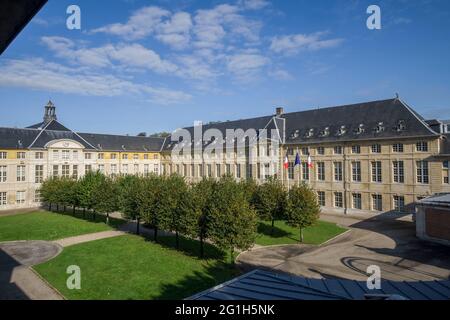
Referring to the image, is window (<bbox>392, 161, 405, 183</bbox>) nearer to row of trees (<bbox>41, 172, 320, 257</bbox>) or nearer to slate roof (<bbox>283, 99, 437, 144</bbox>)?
slate roof (<bbox>283, 99, 437, 144</bbox>)

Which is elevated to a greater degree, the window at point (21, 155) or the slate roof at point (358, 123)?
the slate roof at point (358, 123)

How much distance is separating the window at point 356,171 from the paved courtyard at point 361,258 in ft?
39.7

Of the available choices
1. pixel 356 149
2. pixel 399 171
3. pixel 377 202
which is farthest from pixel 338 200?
pixel 399 171

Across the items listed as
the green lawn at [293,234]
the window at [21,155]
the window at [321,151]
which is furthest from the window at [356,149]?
the window at [21,155]

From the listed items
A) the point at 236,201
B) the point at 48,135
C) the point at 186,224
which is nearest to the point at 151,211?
the point at 186,224

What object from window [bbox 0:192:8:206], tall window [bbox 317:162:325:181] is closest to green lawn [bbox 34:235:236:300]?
tall window [bbox 317:162:325:181]

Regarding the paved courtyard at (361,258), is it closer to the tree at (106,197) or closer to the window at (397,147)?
the window at (397,147)

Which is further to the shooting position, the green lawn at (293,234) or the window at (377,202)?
the window at (377,202)

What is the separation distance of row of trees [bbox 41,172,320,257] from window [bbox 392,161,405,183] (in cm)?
1654

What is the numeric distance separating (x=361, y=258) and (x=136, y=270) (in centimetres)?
1760

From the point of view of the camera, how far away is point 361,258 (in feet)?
82.3

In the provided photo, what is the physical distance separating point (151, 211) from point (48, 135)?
4088 centimetres

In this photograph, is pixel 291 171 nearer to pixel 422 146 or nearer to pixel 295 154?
pixel 295 154

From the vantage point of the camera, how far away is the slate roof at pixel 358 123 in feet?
132
